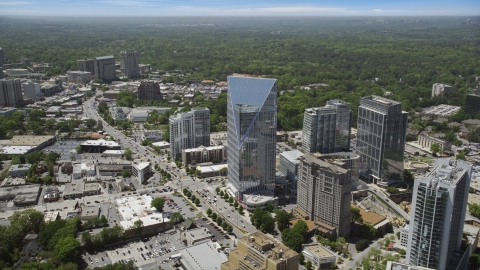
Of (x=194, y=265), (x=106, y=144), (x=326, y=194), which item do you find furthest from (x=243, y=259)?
(x=106, y=144)

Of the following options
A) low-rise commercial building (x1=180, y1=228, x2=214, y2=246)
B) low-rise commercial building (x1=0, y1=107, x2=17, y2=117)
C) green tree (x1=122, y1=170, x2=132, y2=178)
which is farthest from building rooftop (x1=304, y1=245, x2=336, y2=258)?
low-rise commercial building (x1=0, y1=107, x2=17, y2=117)

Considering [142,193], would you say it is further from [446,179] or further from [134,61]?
[134,61]

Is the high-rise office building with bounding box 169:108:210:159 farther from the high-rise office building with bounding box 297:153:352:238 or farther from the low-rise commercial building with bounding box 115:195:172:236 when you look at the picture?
the high-rise office building with bounding box 297:153:352:238

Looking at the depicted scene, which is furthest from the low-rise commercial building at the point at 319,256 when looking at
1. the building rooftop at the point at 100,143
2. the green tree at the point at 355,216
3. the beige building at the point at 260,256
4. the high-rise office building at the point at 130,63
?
the high-rise office building at the point at 130,63

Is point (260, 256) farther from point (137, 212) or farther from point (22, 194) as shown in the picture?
point (22, 194)

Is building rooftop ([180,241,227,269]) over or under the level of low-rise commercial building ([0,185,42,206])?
over

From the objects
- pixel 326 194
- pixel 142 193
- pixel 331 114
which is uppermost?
pixel 331 114

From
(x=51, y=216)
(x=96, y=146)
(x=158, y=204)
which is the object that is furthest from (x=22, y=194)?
(x=96, y=146)
